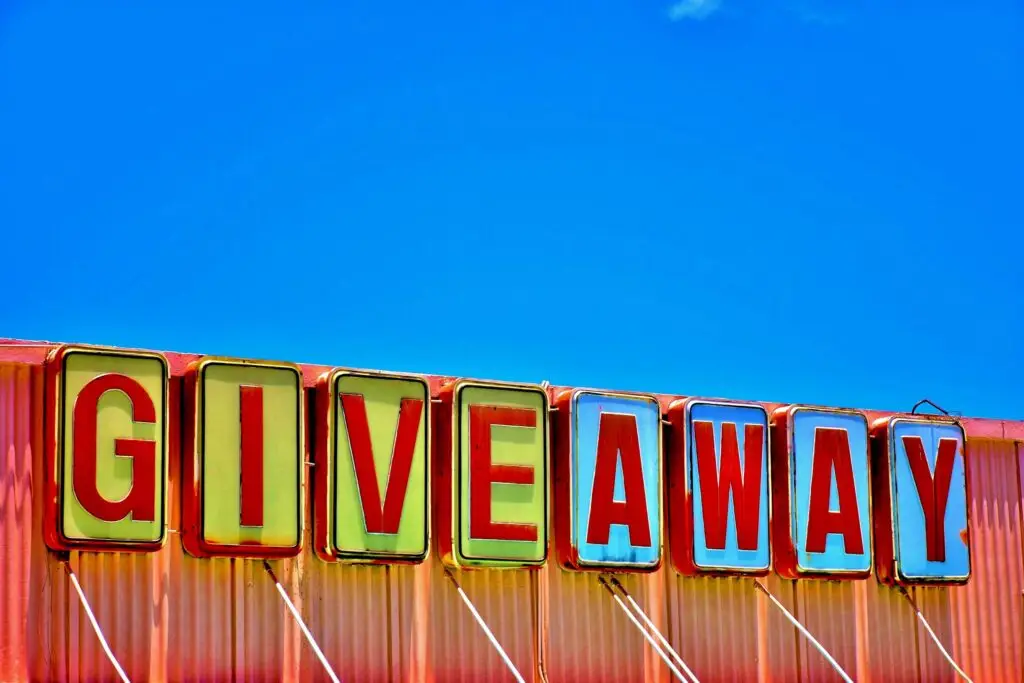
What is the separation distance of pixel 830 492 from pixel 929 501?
1.89 m

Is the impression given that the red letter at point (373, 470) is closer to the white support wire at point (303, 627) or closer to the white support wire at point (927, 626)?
the white support wire at point (303, 627)

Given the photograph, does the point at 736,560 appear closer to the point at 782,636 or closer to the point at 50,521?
the point at 782,636

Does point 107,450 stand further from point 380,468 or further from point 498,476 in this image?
point 498,476

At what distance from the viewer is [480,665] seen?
19609 mm

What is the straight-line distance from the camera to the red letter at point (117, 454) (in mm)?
16828

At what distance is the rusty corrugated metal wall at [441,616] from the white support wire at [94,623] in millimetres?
127

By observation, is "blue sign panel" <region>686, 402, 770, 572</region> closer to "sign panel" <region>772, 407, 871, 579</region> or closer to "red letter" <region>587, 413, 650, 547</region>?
"sign panel" <region>772, 407, 871, 579</region>

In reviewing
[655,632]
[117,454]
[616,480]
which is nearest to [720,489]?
[616,480]

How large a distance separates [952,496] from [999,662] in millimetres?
2947

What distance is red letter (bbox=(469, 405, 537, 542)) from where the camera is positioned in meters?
19.3

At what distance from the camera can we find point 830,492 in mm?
22375

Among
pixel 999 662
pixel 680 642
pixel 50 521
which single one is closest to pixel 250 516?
pixel 50 521

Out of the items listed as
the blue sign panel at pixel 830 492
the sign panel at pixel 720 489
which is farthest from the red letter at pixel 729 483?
the blue sign panel at pixel 830 492

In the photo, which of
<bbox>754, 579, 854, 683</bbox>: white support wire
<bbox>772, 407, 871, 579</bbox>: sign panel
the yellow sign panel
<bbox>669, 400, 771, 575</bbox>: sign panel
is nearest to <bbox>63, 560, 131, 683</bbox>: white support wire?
the yellow sign panel
